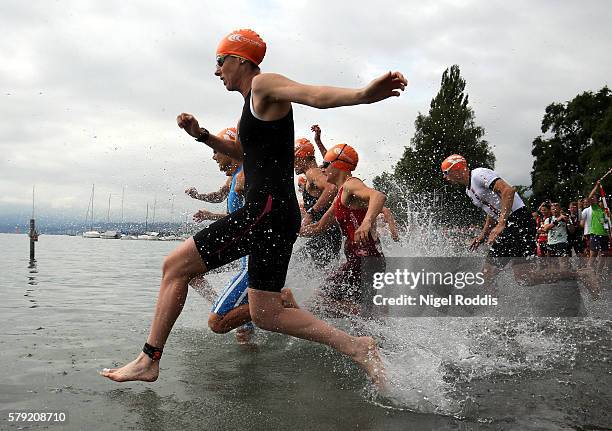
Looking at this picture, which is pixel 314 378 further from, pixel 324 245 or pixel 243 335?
pixel 324 245

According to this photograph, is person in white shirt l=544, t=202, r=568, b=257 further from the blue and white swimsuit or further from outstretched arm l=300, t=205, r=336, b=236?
the blue and white swimsuit

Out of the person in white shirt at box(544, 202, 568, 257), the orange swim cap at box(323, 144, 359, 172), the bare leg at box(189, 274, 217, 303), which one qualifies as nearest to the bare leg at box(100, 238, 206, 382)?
the bare leg at box(189, 274, 217, 303)

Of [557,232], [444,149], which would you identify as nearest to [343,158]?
[557,232]

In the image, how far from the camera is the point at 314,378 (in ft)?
13.0

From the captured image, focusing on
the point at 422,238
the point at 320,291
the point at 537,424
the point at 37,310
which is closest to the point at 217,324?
the point at 320,291

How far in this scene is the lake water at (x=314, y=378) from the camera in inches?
121

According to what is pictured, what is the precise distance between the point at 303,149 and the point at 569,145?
45342 millimetres

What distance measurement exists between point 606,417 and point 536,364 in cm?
134

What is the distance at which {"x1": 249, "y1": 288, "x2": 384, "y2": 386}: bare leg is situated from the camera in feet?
11.4

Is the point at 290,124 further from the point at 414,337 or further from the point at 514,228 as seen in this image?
the point at 514,228

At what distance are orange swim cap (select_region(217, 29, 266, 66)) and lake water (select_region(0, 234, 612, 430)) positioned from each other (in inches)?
84.3

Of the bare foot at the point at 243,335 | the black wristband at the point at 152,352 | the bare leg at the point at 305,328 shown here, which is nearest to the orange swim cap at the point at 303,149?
the bare foot at the point at 243,335

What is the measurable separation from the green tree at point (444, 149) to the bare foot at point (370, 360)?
38196 millimetres

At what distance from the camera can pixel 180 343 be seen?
5.12 metres
